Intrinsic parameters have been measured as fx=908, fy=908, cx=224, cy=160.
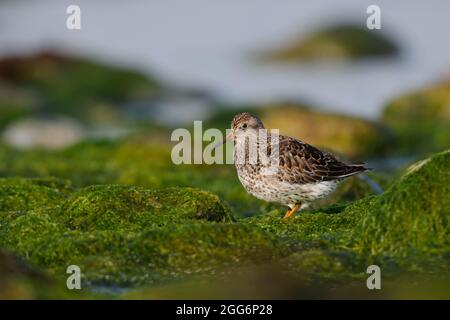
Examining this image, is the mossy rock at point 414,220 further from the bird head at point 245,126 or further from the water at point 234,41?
the water at point 234,41

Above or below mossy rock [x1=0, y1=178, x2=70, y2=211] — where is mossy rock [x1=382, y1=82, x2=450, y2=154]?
above

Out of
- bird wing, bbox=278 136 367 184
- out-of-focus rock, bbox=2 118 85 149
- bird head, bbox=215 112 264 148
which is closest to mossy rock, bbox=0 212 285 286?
bird wing, bbox=278 136 367 184

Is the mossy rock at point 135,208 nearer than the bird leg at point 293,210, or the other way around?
the mossy rock at point 135,208

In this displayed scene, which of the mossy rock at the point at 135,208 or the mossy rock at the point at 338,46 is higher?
the mossy rock at the point at 338,46

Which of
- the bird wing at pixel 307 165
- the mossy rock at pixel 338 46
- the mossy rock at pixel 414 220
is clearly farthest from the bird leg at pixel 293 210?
the mossy rock at pixel 338 46

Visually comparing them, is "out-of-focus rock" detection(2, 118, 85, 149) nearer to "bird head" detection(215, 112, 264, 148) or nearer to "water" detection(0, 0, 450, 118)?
"water" detection(0, 0, 450, 118)

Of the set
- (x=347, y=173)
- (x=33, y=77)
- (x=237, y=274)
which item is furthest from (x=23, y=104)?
(x=237, y=274)

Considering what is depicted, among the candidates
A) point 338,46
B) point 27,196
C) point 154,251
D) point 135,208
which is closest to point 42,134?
point 27,196
